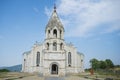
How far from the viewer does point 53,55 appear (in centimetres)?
4675

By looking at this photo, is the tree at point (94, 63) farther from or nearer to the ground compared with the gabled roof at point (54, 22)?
nearer to the ground

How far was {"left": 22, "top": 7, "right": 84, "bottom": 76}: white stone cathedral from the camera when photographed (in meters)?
46.2

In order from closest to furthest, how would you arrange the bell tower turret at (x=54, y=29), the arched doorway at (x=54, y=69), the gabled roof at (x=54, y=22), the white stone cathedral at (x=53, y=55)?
the white stone cathedral at (x=53, y=55)
the arched doorway at (x=54, y=69)
the bell tower turret at (x=54, y=29)
the gabled roof at (x=54, y=22)

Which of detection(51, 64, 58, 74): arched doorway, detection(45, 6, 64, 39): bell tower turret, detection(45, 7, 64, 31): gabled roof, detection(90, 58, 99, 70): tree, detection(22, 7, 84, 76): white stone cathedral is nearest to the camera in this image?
detection(22, 7, 84, 76): white stone cathedral

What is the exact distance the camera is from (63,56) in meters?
46.7

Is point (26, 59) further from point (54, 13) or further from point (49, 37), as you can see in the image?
point (54, 13)

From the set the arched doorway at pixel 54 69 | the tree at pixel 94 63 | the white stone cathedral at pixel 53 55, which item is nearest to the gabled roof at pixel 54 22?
the white stone cathedral at pixel 53 55

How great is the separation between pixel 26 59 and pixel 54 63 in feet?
36.9

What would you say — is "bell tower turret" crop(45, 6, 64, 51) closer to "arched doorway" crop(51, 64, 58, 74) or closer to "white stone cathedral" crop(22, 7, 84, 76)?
"white stone cathedral" crop(22, 7, 84, 76)

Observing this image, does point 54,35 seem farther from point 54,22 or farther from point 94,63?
point 94,63

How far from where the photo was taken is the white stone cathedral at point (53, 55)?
46219mm

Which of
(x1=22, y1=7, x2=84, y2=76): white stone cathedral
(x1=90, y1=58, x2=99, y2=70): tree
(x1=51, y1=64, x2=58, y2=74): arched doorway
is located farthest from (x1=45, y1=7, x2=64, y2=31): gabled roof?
(x1=90, y1=58, x2=99, y2=70): tree

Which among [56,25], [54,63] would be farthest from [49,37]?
[54,63]

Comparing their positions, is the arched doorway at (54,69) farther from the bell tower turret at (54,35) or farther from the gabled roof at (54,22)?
the gabled roof at (54,22)
